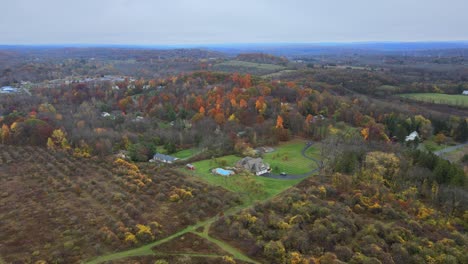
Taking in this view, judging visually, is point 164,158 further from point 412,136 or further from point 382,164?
point 412,136

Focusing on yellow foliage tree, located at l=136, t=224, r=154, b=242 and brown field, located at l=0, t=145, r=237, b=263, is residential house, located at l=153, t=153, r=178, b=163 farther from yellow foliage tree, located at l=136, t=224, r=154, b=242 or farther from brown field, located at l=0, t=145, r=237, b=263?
yellow foliage tree, located at l=136, t=224, r=154, b=242

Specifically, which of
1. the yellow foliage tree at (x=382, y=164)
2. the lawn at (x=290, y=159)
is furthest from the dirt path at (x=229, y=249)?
the yellow foliage tree at (x=382, y=164)

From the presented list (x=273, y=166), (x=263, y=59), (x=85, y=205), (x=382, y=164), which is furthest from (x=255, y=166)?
(x=263, y=59)

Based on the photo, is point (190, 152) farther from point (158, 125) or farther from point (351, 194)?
point (351, 194)

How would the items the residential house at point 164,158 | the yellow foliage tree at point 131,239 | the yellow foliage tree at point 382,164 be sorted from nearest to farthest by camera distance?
the yellow foliage tree at point 131,239 < the yellow foliage tree at point 382,164 < the residential house at point 164,158

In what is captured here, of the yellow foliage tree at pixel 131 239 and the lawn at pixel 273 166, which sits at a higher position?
the yellow foliage tree at pixel 131 239

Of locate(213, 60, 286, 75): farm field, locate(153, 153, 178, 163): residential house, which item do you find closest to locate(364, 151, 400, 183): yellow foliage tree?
locate(153, 153, 178, 163): residential house

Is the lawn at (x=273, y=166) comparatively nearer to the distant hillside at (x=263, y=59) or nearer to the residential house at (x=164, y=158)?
the residential house at (x=164, y=158)

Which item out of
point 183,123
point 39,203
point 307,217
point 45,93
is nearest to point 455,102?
point 183,123
